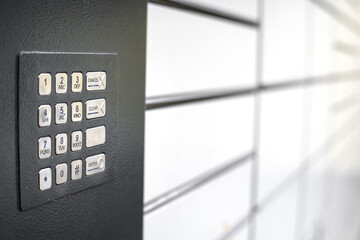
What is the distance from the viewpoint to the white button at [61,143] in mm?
639

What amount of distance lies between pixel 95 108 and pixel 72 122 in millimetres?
59

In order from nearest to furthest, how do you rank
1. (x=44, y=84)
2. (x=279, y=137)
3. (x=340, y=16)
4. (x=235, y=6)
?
1. (x=44, y=84)
2. (x=235, y=6)
3. (x=279, y=137)
4. (x=340, y=16)

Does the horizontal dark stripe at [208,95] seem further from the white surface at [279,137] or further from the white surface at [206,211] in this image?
the white surface at [206,211]

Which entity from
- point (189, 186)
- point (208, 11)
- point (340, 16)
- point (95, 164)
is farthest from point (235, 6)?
point (340, 16)

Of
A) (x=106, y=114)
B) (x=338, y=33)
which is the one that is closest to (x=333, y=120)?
(x=338, y=33)

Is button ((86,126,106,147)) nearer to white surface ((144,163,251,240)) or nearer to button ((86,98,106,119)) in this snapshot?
button ((86,98,106,119))

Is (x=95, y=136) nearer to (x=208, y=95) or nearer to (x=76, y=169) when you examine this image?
(x=76, y=169)

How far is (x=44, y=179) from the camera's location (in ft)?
2.07

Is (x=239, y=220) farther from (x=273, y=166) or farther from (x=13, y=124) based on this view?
(x=13, y=124)

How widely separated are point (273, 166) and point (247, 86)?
50 centimetres

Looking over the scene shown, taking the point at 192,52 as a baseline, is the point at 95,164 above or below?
below

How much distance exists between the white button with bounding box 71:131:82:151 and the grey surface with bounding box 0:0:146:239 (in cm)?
8

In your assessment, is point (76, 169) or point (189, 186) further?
point (189, 186)

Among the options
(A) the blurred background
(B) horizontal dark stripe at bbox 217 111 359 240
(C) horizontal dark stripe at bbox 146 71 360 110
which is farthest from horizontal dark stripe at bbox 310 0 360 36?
(B) horizontal dark stripe at bbox 217 111 359 240
